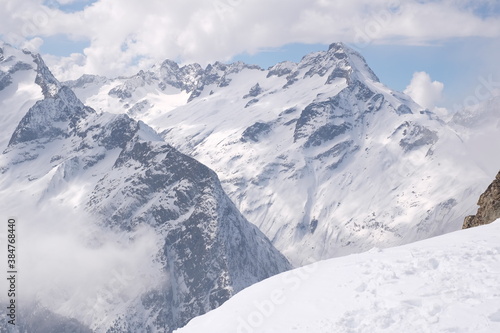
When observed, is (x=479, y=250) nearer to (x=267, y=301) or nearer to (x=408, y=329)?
(x=408, y=329)

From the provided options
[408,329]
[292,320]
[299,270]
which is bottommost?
→ [299,270]

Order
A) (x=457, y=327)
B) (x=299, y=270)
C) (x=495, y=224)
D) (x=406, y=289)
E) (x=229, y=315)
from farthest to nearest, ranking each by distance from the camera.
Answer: (x=495, y=224) < (x=299, y=270) < (x=229, y=315) < (x=406, y=289) < (x=457, y=327)

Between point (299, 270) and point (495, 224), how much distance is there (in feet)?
41.2

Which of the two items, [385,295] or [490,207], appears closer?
[385,295]

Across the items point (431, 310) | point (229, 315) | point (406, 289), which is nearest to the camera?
point (431, 310)

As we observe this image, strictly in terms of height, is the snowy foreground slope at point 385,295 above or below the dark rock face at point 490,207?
above

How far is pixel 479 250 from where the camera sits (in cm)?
2709

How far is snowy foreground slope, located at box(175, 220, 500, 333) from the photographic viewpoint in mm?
21812

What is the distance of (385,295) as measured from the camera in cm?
2416

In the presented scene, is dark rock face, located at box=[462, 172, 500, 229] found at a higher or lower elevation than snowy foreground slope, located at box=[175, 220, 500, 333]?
lower

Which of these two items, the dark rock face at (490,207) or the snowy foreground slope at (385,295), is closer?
the snowy foreground slope at (385,295)

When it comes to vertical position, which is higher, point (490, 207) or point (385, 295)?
point (385, 295)

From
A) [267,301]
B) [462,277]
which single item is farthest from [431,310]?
[267,301]

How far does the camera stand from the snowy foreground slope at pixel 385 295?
859 inches
